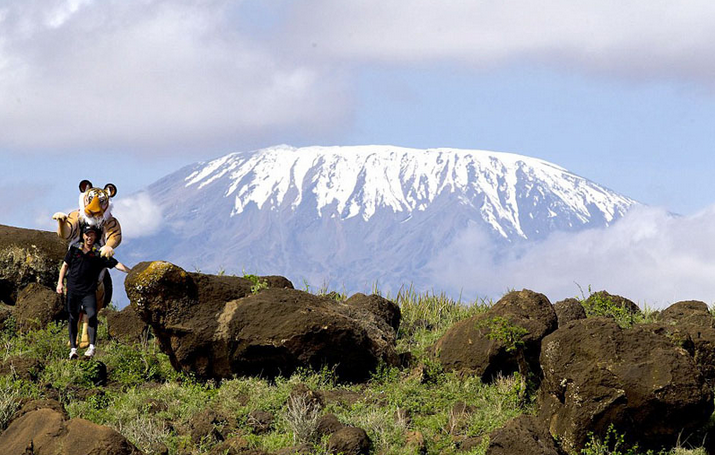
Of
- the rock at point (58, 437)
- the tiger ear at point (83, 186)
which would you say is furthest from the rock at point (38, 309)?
the rock at point (58, 437)

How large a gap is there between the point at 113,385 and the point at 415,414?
509 centimetres

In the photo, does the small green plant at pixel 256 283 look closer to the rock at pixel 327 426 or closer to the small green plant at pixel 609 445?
the rock at pixel 327 426

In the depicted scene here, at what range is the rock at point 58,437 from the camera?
29.7ft

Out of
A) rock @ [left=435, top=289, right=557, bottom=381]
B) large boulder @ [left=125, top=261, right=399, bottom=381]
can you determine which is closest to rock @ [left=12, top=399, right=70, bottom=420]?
large boulder @ [left=125, top=261, right=399, bottom=381]

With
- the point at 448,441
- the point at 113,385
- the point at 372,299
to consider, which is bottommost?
the point at 448,441

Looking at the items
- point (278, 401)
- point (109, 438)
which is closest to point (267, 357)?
point (278, 401)

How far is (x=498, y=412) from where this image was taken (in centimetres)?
1182

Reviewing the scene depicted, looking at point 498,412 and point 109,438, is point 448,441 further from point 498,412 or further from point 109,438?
point 109,438

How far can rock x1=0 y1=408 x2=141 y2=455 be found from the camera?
9055 millimetres

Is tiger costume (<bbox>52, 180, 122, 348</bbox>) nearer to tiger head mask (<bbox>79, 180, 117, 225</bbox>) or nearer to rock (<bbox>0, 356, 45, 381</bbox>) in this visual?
tiger head mask (<bbox>79, 180, 117, 225</bbox>)

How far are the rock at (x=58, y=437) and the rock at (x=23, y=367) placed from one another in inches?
124

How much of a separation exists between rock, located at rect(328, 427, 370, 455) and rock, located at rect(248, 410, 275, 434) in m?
1.24

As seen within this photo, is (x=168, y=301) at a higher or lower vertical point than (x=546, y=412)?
higher

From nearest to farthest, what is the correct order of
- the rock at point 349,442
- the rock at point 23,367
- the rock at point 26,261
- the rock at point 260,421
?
the rock at point 349,442, the rock at point 260,421, the rock at point 23,367, the rock at point 26,261
